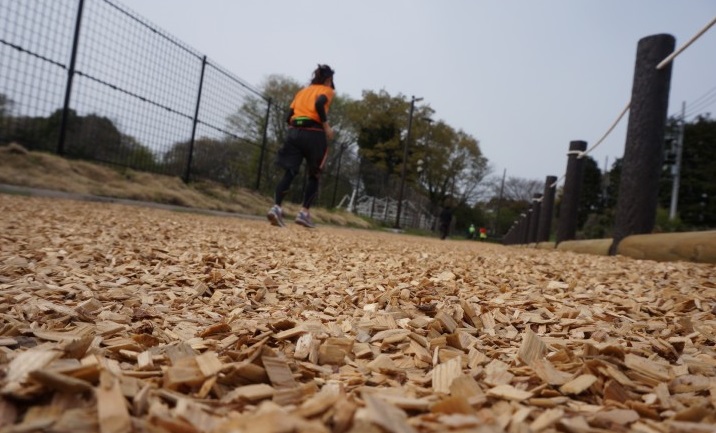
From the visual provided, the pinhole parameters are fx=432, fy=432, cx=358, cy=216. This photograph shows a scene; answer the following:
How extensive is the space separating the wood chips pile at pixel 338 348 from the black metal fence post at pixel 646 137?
1.60m

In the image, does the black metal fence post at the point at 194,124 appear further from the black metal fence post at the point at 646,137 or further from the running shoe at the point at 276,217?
the black metal fence post at the point at 646,137

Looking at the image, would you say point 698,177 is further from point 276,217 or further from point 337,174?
point 276,217

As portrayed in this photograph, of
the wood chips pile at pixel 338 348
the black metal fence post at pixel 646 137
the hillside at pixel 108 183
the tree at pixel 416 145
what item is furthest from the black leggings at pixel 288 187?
the tree at pixel 416 145

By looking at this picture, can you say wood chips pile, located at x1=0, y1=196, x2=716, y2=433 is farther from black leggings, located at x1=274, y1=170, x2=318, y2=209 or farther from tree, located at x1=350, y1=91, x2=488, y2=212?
tree, located at x1=350, y1=91, x2=488, y2=212

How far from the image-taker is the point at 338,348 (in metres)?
0.95

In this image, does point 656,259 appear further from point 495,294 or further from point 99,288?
point 99,288

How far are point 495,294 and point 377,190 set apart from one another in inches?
676

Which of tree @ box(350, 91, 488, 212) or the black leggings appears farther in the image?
Answer: tree @ box(350, 91, 488, 212)

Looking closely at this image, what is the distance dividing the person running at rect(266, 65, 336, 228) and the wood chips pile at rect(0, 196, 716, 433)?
117 inches

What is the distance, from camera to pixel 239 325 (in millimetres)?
1108

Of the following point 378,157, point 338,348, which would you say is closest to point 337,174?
point 338,348

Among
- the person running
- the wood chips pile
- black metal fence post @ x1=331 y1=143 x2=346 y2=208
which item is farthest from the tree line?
the wood chips pile

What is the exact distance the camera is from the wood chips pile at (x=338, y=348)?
608 millimetres

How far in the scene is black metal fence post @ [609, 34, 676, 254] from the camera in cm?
342
